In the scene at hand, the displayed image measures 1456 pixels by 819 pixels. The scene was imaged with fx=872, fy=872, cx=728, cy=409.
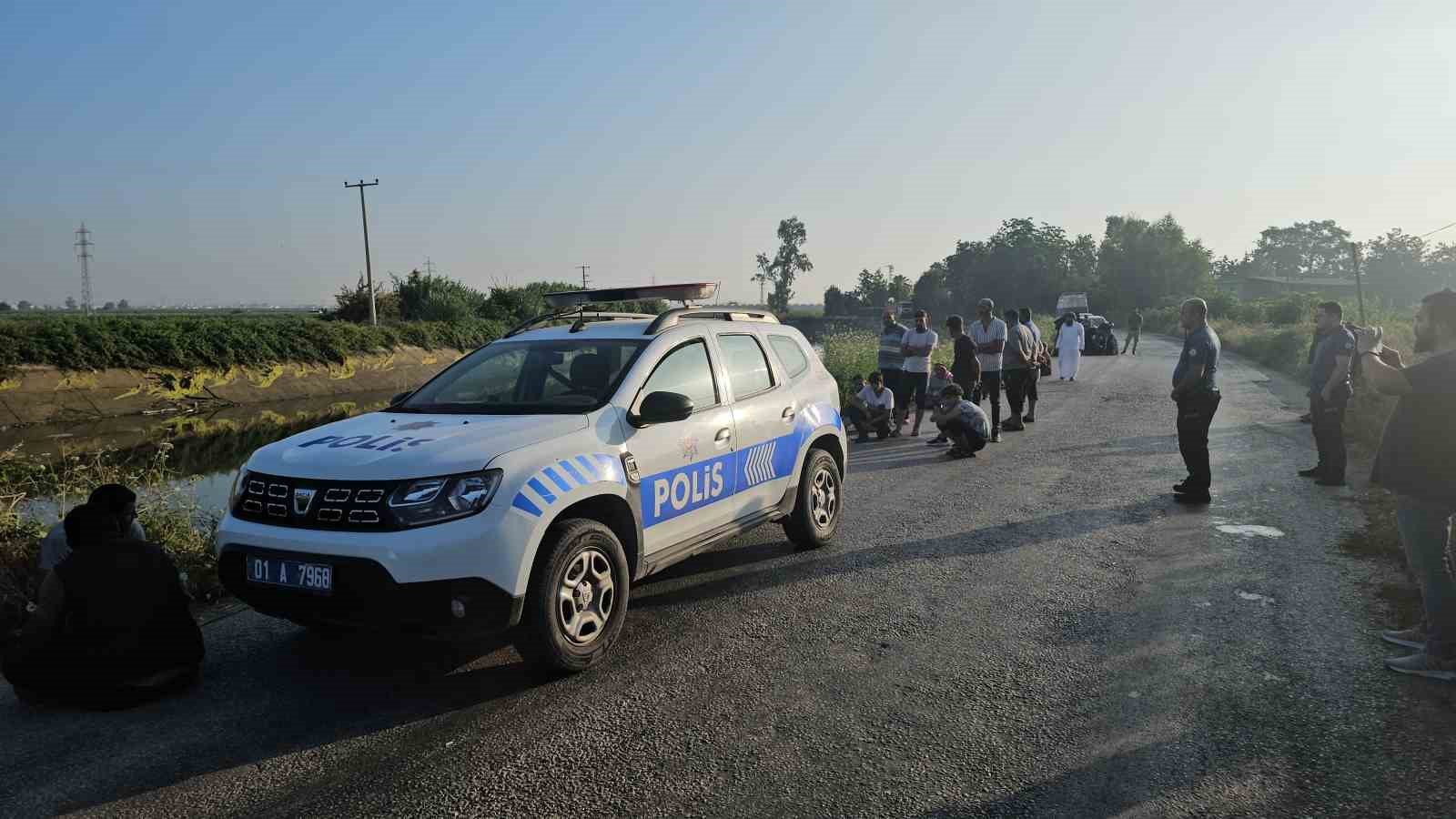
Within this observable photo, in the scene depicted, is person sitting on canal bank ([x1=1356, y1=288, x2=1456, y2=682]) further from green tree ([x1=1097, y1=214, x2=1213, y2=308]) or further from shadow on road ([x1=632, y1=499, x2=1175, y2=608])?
green tree ([x1=1097, y1=214, x2=1213, y2=308])

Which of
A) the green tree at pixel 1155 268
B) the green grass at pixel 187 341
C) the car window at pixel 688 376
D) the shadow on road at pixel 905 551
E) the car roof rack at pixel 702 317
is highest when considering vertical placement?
the green tree at pixel 1155 268

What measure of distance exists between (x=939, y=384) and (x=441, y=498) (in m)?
12.0

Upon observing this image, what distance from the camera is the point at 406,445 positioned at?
164 inches

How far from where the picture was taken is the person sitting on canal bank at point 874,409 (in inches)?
488

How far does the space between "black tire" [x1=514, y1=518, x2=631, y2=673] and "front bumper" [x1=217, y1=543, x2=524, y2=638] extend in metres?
0.17

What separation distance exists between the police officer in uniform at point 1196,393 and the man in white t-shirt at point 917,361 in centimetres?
477

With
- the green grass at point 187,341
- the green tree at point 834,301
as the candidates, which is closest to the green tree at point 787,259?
the green tree at point 834,301

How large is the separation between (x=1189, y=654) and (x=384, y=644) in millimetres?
4360

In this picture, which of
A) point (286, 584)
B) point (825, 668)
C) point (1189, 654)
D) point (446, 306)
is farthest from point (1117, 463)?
point (446, 306)

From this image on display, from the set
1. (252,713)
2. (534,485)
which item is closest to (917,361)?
(534,485)

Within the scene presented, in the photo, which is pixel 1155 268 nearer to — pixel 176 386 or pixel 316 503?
pixel 176 386

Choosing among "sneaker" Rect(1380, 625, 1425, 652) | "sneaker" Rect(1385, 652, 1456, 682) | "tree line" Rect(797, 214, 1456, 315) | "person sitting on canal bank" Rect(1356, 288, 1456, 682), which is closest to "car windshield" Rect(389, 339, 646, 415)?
"person sitting on canal bank" Rect(1356, 288, 1456, 682)

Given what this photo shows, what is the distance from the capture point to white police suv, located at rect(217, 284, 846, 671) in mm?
3865

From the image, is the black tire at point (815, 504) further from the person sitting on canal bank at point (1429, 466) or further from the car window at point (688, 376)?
the person sitting on canal bank at point (1429, 466)
